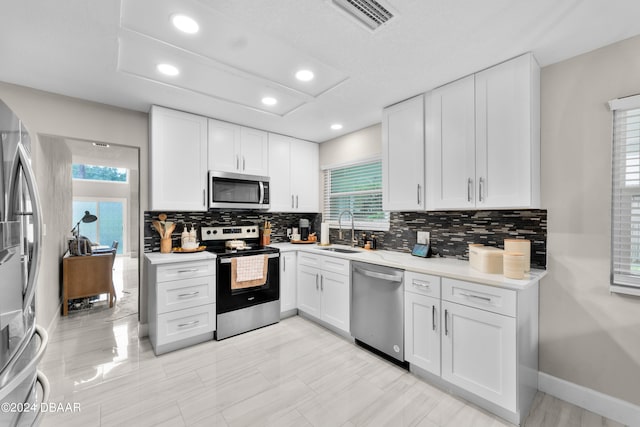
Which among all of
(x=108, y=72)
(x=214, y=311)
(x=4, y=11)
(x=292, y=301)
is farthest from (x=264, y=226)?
(x=4, y=11)

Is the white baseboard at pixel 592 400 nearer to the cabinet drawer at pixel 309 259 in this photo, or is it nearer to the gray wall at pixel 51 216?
the cabinet drawer at pixel 309 259

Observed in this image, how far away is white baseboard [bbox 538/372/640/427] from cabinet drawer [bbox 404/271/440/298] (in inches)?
39.8

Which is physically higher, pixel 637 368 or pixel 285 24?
pixel 285 24

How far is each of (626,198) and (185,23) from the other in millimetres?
2991

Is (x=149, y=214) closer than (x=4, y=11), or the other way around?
(x=4, y=11)

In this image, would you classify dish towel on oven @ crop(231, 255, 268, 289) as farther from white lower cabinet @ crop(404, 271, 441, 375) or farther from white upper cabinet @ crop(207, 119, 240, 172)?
white lower cabinet @ crop(404, 271, 441, 375)

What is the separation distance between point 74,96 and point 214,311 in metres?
2.53

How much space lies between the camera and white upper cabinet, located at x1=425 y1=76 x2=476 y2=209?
2.22 m

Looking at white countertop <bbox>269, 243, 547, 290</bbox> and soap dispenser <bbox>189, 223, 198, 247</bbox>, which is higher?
soap dispenser <bbox>189, 223, 198, 247</bbox>

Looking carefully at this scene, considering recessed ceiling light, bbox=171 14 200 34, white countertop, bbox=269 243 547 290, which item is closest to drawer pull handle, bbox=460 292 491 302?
white countertop, bbox=269 243 547 290

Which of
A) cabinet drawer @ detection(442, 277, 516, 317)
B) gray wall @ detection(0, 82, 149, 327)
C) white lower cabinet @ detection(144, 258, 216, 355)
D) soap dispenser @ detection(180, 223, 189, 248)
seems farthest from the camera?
soap dispenser @ detection(180, 223, 189, 248)

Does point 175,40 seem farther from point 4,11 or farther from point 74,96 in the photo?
point 74,96

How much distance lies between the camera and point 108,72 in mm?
2178

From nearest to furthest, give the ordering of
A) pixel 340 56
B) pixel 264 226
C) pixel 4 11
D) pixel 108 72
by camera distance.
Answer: pixel 4 11 → pixel 340 56 → pixel 108 72 → pixel 264 226
